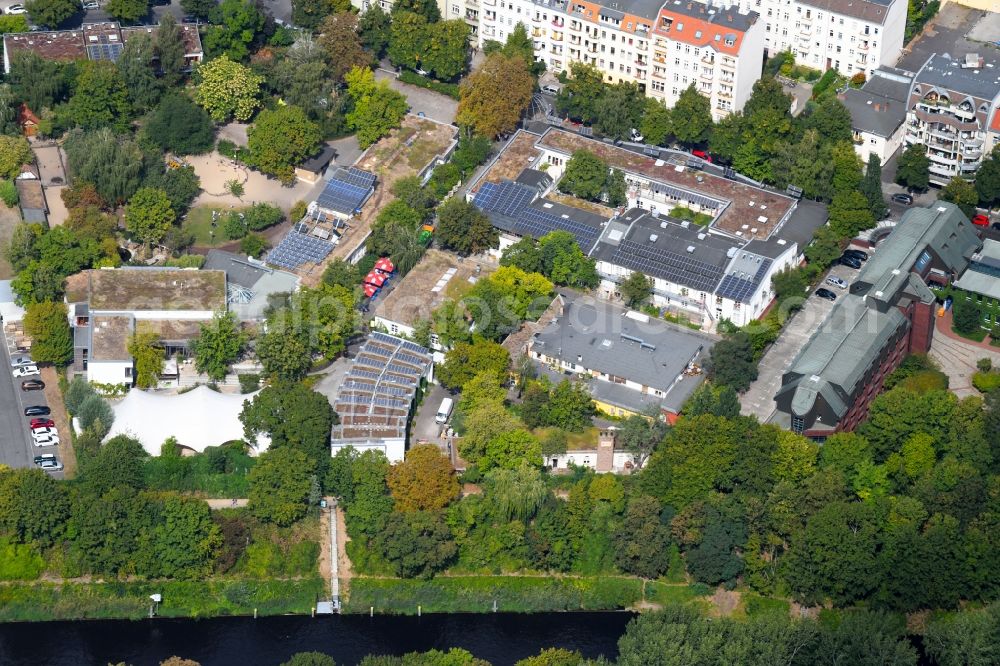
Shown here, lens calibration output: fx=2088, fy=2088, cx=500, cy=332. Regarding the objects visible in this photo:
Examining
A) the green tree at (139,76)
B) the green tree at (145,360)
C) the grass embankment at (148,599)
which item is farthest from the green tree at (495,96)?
the grass embankment at (148,599)

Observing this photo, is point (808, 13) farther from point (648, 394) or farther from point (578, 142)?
point (648, 394)

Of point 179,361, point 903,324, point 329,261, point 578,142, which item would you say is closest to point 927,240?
point 903,324

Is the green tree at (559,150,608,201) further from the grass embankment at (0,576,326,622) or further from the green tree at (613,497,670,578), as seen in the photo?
the grass embankment at (0,576,326,622)

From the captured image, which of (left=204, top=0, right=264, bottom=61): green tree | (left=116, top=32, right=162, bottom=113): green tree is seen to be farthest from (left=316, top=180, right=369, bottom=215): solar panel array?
(left=204, top=0, right=264, bottom=61): green tree

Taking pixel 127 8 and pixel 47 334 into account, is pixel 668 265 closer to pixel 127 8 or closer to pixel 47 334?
pixel 47 334

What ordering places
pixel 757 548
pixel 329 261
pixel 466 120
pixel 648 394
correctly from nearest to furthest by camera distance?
pixel 757 548 → pixel 648 394 → pixel 329 261 → pixel 466 120

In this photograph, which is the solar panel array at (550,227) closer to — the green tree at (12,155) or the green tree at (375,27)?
the green tree at (375,27)
